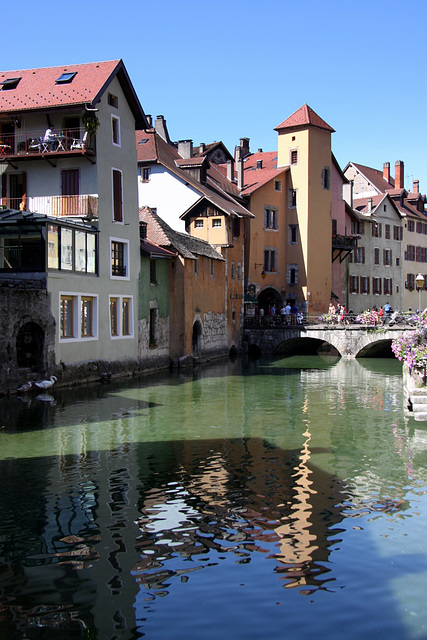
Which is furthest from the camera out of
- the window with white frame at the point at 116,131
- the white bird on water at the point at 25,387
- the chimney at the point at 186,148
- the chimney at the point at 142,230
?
the chimney at the point at 186,148

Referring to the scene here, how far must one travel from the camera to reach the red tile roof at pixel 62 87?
27172 millimetres

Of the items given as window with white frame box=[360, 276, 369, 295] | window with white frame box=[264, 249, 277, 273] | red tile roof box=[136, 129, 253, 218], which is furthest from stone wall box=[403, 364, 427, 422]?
window with white frame box=[360, 276, 369, 295]

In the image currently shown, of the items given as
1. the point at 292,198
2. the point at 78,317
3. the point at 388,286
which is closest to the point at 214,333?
the point at 292,198

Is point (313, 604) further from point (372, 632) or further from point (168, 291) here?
point (168, 291)

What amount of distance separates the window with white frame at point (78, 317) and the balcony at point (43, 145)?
5510 mm

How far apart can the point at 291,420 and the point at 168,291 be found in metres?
16.8

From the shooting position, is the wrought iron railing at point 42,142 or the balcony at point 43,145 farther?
the wrought iron railing at point 42,142

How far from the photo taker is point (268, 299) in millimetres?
51938

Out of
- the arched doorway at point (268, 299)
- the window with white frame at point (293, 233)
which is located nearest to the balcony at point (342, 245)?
the window with white frame at point (293, 233)

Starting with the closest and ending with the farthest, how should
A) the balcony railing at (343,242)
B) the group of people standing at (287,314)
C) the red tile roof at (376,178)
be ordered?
the group of people standing at (287,314)
the balcony railing at (343,242)
the red tile roof at (376,178)

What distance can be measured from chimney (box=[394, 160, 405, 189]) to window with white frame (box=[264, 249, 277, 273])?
23639 mm

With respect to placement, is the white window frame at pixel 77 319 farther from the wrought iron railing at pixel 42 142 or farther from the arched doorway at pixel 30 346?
the wrought iron railing at pixel 42 142

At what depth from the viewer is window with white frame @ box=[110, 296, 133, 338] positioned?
28.7m

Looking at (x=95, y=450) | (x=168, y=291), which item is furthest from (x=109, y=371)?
(x=95, y=450)
